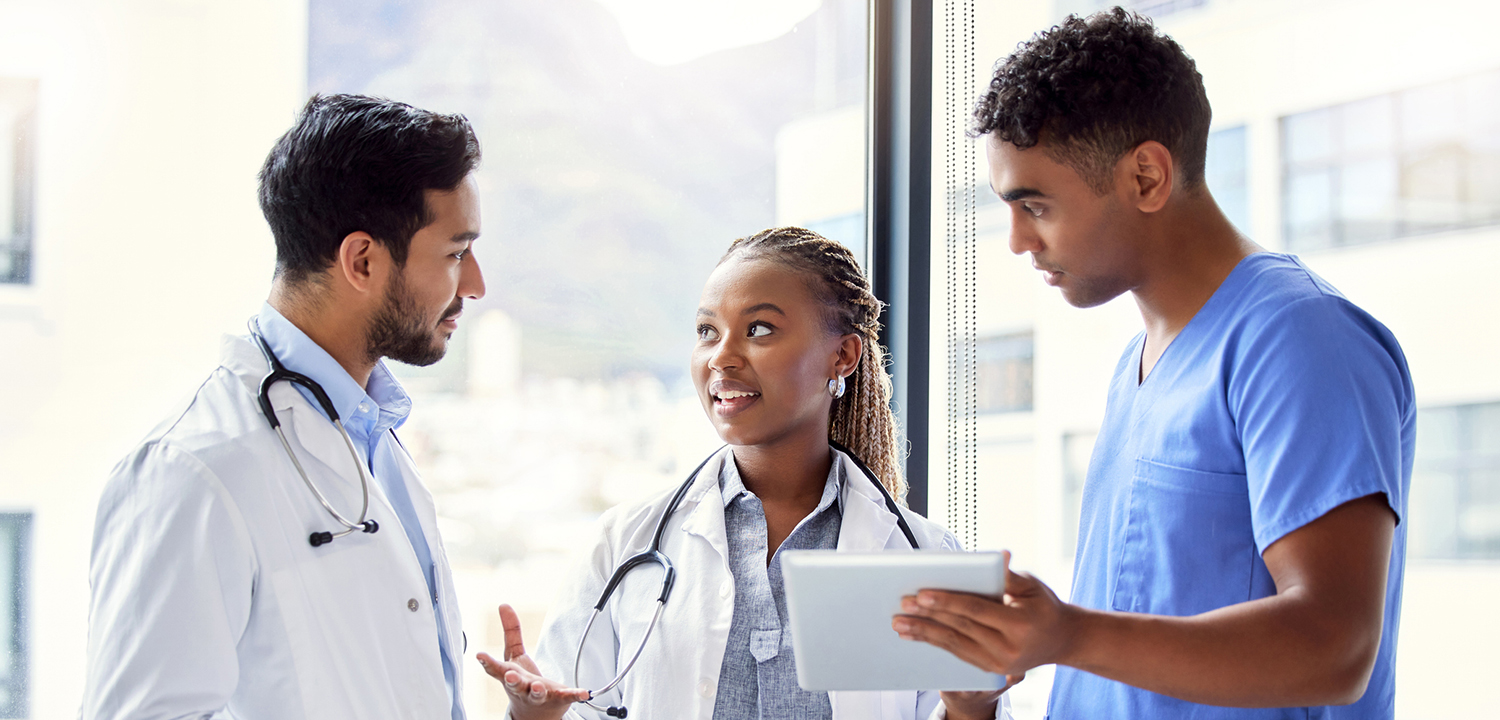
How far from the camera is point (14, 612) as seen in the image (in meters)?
1.60

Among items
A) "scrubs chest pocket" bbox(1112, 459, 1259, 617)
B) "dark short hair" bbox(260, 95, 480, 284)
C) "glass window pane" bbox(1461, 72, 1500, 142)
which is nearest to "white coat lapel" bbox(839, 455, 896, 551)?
"scrubs chest pocket" bbox(1112, 459, 1259, 617)

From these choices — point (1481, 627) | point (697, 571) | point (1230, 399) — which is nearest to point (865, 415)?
point (697, 571)

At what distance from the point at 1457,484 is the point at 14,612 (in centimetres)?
266

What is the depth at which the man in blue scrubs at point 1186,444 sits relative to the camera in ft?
3.19

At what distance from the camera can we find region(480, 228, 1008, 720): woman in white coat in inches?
58.7

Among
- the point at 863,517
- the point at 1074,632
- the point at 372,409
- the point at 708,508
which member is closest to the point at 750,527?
the point at 708,508

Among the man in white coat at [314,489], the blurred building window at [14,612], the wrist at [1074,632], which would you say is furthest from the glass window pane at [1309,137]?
the blurred building window at [14,612]

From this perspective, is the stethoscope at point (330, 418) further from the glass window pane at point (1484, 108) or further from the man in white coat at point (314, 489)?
the glass window pane at point (1484, 108)

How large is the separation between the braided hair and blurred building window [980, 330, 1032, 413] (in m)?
0.44

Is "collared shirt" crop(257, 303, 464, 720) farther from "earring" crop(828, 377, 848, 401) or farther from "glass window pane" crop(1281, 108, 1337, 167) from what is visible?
"glass window pane" crop(1281, 108, 1337, 167)

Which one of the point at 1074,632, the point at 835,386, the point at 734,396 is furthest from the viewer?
the point at 835,386

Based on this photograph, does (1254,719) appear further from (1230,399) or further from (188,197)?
(188,197)

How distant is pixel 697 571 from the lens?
158cm

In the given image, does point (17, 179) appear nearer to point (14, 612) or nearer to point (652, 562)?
point (14, 612)
